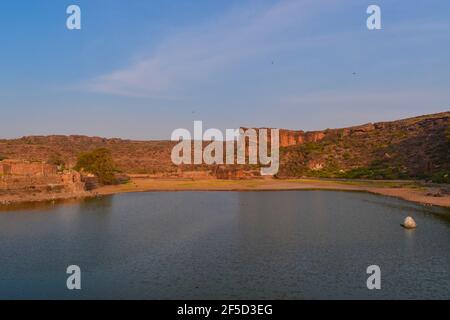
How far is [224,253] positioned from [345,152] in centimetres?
10649

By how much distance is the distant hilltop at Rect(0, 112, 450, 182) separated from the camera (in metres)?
98.2

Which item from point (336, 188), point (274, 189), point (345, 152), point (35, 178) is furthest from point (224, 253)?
point (345, 152)

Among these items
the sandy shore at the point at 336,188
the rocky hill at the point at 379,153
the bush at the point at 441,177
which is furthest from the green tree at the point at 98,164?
the bush at the point at 441,177

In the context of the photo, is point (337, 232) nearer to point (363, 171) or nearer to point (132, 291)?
point (132, 291)

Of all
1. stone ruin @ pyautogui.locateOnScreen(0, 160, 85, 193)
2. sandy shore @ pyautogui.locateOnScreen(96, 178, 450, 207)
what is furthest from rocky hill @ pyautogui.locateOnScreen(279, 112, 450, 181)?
stone ruin @ pyautogui.locateOnScreen(0, 160, 85, 193)

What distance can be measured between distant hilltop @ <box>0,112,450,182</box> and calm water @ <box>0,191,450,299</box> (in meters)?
48.7

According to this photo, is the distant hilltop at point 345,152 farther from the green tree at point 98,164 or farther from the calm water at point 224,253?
the calm water at point 224,253

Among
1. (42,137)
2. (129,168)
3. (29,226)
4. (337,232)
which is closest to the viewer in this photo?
(337,232)

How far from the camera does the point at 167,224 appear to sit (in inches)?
1665

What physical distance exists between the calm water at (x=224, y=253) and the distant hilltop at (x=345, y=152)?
48667mm

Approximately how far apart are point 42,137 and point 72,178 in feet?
394

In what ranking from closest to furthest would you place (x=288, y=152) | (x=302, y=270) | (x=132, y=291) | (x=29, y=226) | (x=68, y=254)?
(x=132, y=291)
(x=302, y=270)
(x=68, y=254)
(x=29, y=226)
(x=288, y=152)

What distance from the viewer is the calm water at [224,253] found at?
22125 millimetres
